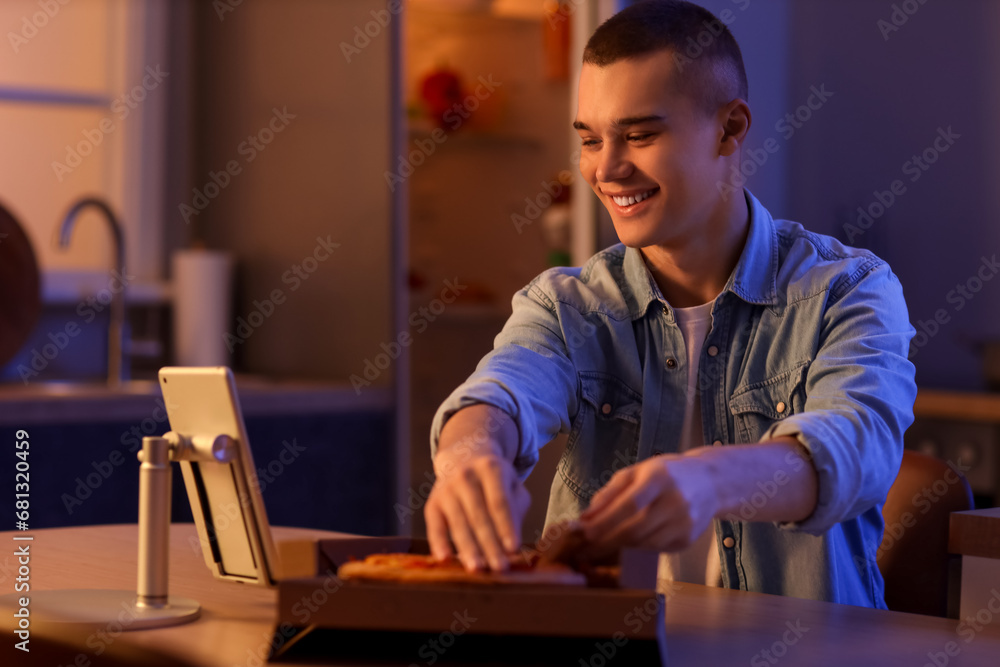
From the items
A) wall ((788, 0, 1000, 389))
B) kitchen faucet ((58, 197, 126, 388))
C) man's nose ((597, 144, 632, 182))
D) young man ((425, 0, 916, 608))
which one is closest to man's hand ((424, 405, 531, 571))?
young man ((425, 0, 916, 608))

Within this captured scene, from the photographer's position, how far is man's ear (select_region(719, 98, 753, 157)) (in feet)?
4.68

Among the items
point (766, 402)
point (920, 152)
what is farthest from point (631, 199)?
point (920, 152)

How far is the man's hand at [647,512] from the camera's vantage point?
93 centimetres

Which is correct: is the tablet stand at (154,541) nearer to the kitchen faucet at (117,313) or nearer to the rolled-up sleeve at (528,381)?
the rolled-up sleeve at (528,381)

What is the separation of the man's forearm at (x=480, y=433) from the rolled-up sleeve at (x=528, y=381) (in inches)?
0.5

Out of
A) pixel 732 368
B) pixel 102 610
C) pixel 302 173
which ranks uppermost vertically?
pixel 302 173

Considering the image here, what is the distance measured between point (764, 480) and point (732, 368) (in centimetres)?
42

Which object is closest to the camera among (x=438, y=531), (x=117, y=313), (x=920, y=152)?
(x=438, y=531)

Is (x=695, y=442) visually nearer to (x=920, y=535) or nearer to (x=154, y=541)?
(x=920, y=535)

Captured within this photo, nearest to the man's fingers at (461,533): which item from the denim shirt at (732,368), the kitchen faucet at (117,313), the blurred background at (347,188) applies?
the denim shirt at (732,368)

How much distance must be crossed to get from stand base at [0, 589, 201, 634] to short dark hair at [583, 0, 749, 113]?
75 cm

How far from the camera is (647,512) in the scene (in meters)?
0.94

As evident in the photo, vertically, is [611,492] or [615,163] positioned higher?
[615,163]

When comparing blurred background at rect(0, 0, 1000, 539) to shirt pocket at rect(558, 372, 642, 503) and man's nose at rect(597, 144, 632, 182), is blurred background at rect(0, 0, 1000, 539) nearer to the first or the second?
shirt pocket at rect(558, 372, 642, 503)
